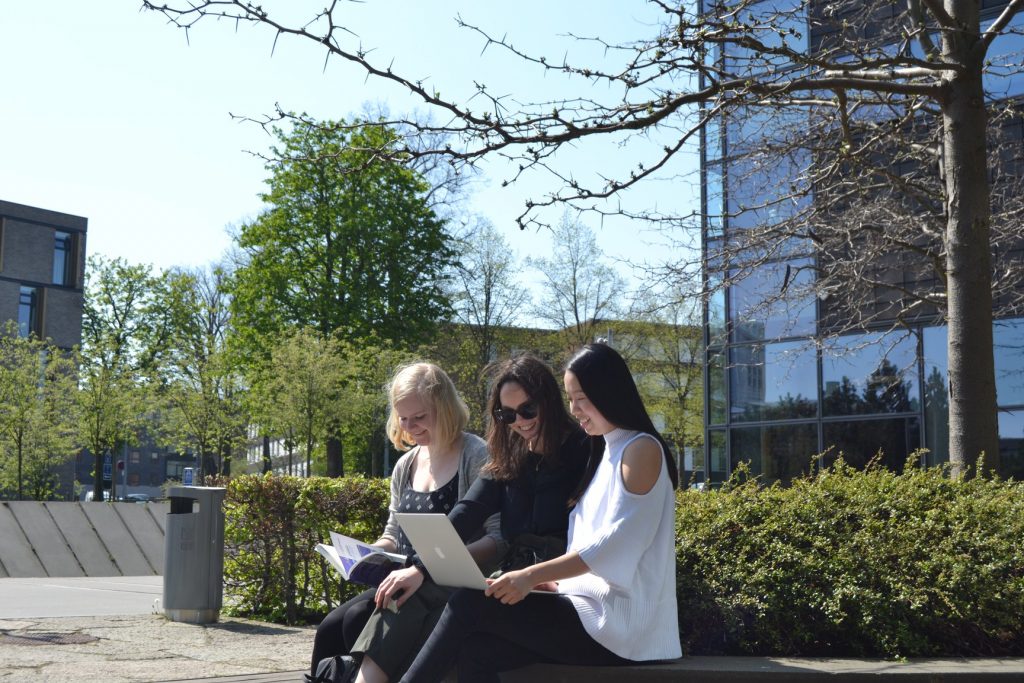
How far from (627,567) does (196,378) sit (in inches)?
1585

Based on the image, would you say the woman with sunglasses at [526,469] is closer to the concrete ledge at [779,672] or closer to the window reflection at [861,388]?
the concrete ledge at [779,672]

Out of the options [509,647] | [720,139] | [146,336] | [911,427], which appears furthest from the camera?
[146,336]

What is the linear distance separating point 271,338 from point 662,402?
14.5m

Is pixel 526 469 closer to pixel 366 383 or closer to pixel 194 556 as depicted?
pixel 194 556

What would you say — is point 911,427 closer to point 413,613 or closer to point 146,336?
point 413,613

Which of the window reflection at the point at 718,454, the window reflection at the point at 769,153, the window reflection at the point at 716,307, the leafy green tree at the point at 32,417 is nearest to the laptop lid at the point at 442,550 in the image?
the window reflection at the point at 769,153

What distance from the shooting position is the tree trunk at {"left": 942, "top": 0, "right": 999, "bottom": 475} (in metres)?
6.69

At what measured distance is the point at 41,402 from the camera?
3569cm

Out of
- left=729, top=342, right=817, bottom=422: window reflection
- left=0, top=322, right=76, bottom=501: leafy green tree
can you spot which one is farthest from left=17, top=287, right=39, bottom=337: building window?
left=729, top=342, right=817, bottom=422: window reflection

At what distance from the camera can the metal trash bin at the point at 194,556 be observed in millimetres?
9031

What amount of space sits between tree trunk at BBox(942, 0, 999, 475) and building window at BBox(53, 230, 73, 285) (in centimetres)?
4929

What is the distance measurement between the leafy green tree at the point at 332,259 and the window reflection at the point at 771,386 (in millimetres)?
16000

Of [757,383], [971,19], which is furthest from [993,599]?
[757,383]

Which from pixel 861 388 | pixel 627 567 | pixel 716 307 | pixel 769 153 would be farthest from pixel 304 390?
pixel 627 567
